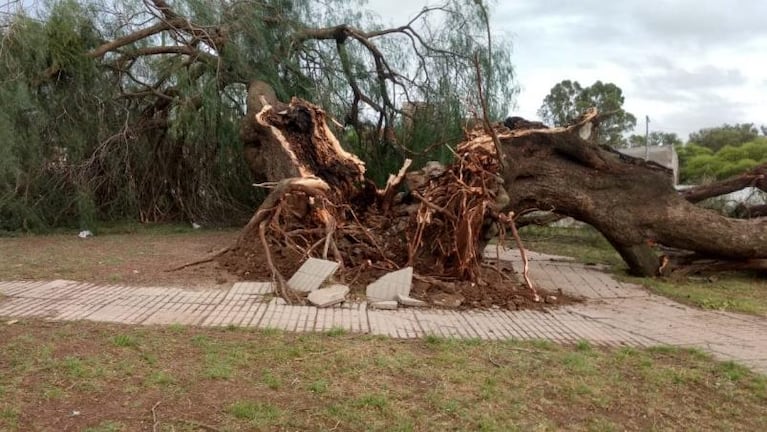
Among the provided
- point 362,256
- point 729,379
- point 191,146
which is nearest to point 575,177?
point 362,256

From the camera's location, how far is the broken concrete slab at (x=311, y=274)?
21.7 ft

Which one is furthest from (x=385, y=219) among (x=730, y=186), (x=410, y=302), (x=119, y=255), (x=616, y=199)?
(x=730, y=186)

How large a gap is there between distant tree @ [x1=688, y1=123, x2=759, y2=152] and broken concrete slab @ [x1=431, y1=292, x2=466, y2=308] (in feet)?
133

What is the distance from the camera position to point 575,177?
8898 millimetres

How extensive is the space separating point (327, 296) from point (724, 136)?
4487cm

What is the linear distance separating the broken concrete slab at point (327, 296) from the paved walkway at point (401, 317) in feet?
0.29

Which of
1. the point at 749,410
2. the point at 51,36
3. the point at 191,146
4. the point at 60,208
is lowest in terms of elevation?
the point at 749,410

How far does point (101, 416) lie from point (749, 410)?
366 cm

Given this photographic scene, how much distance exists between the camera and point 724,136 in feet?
145

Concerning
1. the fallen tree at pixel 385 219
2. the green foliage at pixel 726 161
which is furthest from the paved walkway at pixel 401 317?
the green foliage at pixel 726 161

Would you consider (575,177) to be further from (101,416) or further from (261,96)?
(101,416)

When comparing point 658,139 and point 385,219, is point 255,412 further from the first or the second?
point 658,139

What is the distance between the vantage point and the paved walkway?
17.6ft

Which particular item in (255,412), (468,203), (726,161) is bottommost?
(255,412)
